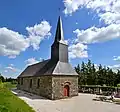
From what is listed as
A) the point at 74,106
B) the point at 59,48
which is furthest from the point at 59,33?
the point at 74,106

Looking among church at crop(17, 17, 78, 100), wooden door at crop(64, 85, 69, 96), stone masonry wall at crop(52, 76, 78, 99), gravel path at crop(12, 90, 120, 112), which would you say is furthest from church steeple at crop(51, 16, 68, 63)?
gravel path at crop(12, 90, 120, 112)

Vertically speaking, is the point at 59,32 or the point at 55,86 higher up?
the point at 59,32

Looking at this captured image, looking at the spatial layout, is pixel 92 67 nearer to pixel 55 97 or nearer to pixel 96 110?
pixel 55 97

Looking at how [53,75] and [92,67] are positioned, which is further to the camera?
[92,67]

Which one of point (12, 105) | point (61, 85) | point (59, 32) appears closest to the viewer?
point (12, 105)

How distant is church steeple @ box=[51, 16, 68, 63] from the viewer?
2581 centimetres

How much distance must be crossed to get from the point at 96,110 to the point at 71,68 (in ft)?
40.0

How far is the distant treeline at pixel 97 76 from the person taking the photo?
42.4 meters

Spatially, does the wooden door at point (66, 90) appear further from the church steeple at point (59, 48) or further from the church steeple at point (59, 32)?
the church steeple at point (59, 32)

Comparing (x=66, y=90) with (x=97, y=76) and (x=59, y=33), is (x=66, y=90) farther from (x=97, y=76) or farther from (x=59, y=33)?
(x=97, y=76)

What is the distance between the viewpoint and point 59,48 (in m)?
25.8

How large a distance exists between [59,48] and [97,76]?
2049 cm

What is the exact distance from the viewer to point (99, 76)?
1726 inches

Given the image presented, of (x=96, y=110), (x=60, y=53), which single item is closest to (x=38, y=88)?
(x=60, y=53)
